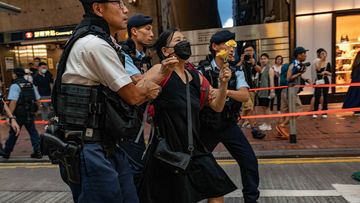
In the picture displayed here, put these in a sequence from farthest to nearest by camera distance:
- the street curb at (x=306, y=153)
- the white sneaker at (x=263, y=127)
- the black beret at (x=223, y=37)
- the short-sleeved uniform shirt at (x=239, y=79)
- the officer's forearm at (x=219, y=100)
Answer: the white sneaker at (x=263, y=127) → the street curb at (x=306, y=153) → the short-sleeved uniform shirt at (x=239, y=79) → the black beret at (x=223, y=37) → the officer's forearm at (x=219, y=100)

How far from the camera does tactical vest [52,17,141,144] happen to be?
1.93 meters

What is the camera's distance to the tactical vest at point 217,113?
325cm

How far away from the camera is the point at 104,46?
6.29ft

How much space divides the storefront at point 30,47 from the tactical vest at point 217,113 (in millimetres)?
12548

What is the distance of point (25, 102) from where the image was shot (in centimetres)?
691

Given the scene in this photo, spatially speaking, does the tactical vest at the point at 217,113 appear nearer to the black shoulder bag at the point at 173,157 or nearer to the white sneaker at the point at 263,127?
the black shoulder bag at the point at 173,157

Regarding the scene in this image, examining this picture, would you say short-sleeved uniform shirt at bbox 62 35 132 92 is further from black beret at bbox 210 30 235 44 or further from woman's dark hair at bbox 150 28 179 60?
black beret at bbox 210 30 235 44

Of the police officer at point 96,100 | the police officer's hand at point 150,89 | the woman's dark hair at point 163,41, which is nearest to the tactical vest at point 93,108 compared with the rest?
the police officer at point 96,100

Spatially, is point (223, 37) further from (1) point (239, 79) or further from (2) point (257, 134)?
(2) point (257, 134)

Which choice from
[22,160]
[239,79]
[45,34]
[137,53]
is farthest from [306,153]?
[45,34]

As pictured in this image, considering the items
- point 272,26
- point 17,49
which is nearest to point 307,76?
point 272,26

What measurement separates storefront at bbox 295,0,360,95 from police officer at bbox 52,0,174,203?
11.1 meters

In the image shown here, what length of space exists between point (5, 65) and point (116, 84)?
16.1 metres

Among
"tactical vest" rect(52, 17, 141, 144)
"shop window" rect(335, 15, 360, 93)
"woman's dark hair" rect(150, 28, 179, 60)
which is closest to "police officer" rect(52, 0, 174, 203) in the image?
"tactical vest" rect(52, 17, 141, 144)
